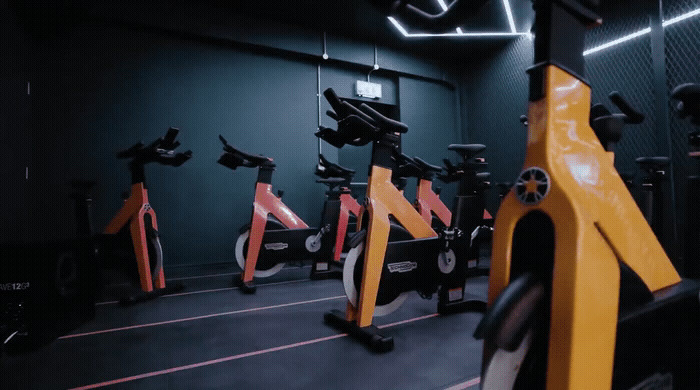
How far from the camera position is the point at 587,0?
0.85 meters

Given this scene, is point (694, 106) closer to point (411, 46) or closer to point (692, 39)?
point (692, 39)

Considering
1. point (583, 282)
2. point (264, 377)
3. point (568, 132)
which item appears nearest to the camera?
point (583, 282)

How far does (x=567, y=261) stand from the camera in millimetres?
664

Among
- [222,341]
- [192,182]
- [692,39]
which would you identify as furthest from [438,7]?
[222,341]

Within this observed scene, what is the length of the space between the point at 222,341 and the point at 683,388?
2031 millimetres

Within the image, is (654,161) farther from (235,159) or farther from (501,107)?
(501,107)

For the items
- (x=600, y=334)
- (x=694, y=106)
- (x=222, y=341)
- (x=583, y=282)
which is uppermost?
(x=694, y=106)

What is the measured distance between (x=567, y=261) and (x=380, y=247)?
4.50 feet

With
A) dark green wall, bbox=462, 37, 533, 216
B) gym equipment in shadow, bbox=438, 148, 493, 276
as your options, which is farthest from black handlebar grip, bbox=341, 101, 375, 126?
dark green wall, bbox=462, 37, 533, 216

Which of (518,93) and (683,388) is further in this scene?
(518,93)

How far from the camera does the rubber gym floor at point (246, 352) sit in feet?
5.17

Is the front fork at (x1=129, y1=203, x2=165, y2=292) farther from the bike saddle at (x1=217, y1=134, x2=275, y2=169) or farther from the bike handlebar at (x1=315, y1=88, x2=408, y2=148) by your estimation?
the bike handlebar at (x1=315, y1=88, x2=408, y2=148)

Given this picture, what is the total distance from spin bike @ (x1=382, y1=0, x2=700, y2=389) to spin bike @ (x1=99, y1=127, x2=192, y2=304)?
115 inches

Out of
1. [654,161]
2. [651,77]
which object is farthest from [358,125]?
[651,77]
